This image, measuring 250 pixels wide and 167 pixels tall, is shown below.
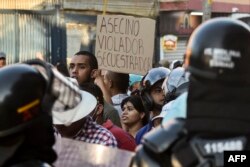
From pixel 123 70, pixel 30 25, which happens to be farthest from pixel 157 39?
pixel 123 70

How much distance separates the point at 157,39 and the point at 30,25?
5461 millimetres

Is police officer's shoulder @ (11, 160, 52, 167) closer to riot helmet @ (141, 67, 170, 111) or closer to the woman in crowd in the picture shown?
riot helmet @ (141, 67, 170, 111)

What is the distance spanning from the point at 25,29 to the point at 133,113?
1211cm

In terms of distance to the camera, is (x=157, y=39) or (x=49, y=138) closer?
(x=49, y=138)

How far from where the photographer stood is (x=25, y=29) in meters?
18.3

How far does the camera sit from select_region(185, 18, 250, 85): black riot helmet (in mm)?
2676

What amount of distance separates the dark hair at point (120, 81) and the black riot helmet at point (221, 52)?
4.39 m

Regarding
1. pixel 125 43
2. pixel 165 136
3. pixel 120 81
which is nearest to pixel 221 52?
pixel 165 136

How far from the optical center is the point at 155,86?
6.58 m

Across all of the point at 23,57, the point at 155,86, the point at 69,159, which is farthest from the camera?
the point at 23,57

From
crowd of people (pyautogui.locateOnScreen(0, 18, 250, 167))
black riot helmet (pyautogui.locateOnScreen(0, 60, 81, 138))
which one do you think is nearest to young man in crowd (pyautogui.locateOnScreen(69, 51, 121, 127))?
crowd of people (pyautogui.locateOnScreen(0, 18, 250, 167))

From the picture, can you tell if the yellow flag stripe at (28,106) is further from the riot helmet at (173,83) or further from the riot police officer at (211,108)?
the riot helmet at (173,83)

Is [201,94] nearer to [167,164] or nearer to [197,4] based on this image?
[167,164]

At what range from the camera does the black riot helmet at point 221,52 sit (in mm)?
2676
